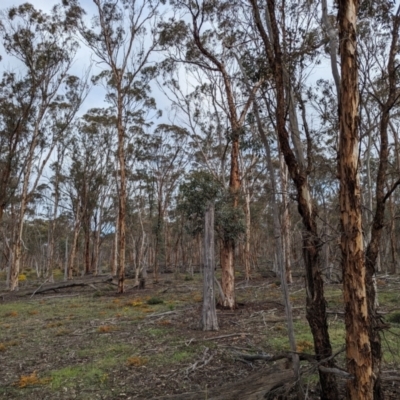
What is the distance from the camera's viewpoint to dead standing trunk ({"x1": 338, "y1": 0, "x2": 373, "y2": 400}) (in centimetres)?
330

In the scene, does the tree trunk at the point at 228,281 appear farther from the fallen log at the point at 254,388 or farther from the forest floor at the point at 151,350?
the fallen log at the point at 254,388

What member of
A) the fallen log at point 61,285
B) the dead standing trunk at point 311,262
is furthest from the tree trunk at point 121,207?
the dead standing trunk at point 311,262

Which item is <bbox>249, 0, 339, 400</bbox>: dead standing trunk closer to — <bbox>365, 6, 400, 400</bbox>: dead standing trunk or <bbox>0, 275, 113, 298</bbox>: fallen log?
<bbox>365, 6, 400, 400</bbox>: dead standing trunk

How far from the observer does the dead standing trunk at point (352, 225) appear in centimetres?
330

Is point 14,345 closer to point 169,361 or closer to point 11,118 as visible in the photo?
point 169,361

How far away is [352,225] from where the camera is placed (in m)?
3.35

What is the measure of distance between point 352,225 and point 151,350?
5.18 m

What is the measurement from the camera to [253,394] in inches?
165

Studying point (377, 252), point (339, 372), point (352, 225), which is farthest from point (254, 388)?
point (352, 225)

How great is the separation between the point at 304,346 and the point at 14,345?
588 centimetres

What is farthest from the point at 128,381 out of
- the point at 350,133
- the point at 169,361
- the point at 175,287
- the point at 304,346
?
the point at 175,287

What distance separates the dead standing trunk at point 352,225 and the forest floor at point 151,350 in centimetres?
Answer: 57

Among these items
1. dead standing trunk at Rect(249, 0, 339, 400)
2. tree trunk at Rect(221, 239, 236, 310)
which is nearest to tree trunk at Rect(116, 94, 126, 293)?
tree trunk at Rect(221, 239, 236, 310)

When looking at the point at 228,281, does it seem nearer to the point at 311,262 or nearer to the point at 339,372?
the point at 311,262
